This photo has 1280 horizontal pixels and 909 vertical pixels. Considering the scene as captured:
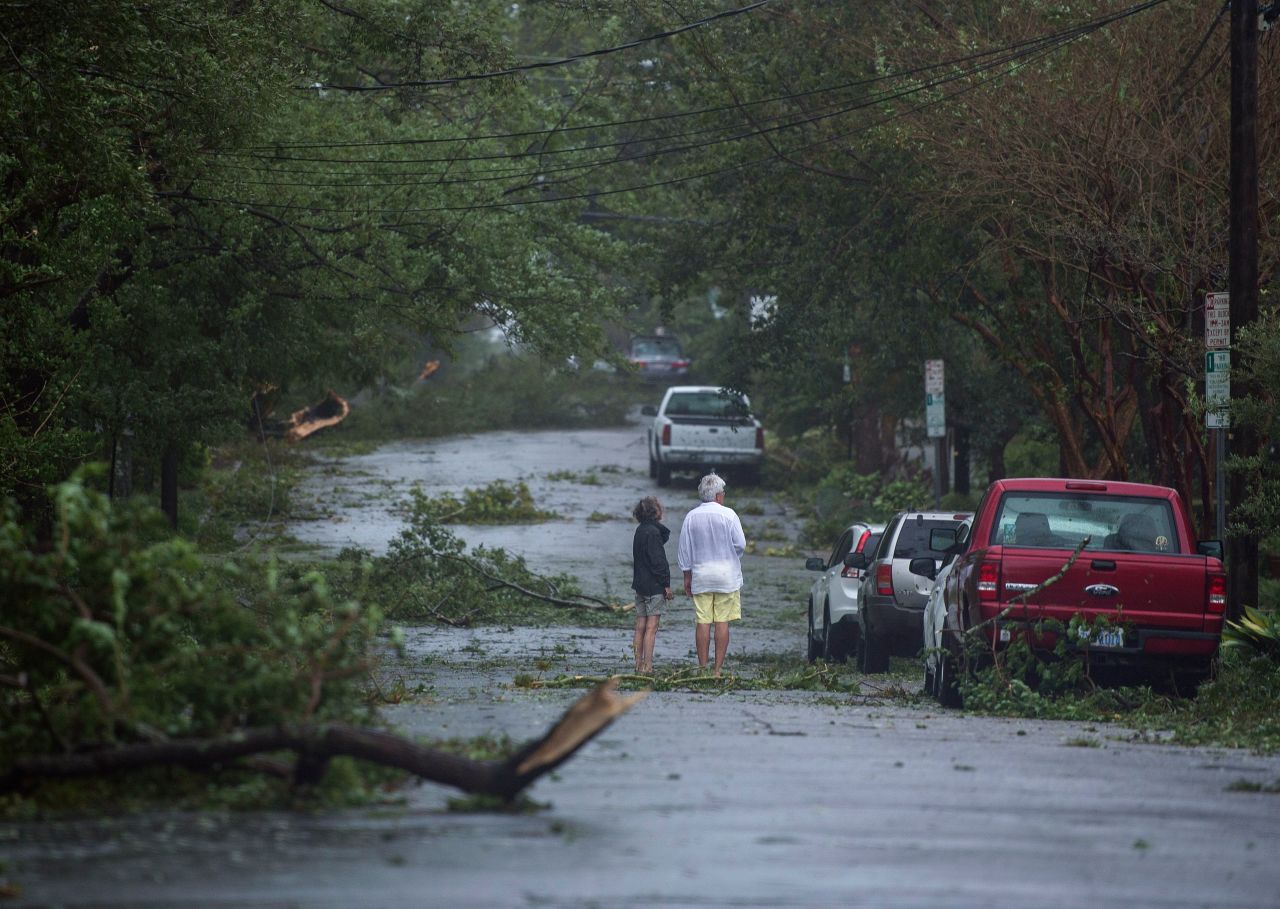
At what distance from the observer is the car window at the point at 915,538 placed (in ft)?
54.2

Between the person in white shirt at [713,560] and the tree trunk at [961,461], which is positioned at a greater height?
the tree trunk at [961,461]

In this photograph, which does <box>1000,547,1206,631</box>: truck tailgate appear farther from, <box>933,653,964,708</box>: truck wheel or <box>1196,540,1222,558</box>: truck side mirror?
<box>933,653,964,708</box>: truck wheel

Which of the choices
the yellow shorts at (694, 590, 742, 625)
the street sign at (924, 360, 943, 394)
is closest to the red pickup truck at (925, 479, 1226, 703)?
the yellow shorts at (694, 590, 742, 625)

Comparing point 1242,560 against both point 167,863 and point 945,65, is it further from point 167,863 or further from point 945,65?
point 167,863

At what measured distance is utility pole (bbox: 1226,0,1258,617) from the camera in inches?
620

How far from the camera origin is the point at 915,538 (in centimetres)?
1669

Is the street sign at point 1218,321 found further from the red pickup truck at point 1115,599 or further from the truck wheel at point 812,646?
the truck wheel at point 812,646

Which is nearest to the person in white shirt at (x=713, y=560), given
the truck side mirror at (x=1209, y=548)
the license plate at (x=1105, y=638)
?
the license plate at (x=1105, y=638)

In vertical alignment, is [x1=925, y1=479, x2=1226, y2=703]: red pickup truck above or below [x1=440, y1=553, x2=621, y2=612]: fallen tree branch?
above

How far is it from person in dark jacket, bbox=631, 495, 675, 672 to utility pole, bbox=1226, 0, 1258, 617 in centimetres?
517

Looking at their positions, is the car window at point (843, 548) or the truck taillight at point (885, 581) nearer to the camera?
the truck taillight at point (885, 581)

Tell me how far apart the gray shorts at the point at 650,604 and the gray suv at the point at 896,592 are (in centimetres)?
225

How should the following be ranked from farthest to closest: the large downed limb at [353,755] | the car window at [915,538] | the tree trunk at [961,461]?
the tree trunk at [961,461]
the car window at [915,538]
the large downed limb at [353,755]

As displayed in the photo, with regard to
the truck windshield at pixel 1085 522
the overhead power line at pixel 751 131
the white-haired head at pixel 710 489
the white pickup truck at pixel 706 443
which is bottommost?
the truck windshield at pixel 1085 522
